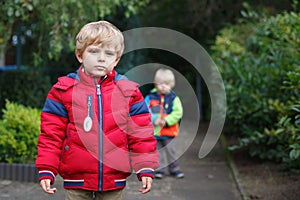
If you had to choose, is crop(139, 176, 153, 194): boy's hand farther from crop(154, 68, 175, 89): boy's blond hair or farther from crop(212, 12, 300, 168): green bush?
crop(154, 68, 175, 89): boy's blond hair

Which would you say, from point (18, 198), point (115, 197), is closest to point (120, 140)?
point (115, 197)

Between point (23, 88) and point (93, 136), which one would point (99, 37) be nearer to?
point (93, 136)

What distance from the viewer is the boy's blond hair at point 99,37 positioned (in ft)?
9.66

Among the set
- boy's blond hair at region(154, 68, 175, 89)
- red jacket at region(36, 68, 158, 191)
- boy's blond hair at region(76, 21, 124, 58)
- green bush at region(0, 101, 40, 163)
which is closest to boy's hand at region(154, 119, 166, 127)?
boy's blond hair at region(154, 68, 175, 89)

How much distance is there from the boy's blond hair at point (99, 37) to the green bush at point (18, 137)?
9.91ft

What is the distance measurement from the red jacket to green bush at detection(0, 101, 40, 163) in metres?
2.90

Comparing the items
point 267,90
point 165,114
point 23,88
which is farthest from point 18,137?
point 267,90

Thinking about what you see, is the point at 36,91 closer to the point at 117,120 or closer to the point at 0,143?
the point at 0,143

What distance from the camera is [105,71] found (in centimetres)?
302

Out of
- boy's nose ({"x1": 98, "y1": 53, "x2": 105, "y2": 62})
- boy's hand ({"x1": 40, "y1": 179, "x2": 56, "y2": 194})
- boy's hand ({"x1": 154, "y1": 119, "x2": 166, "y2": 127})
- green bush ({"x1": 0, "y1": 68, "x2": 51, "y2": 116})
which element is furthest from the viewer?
green bush ({"x1": 0, "y1": 68, "x2": 51, "y2": 116})

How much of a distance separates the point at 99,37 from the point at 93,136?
624 mm

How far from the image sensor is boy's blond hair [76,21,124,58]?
9.66 ft

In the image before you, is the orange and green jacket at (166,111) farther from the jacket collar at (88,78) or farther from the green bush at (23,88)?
the jacket collar at (88,78)

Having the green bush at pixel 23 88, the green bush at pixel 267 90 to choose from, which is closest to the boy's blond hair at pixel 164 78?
the green bush at pixel 267 90
